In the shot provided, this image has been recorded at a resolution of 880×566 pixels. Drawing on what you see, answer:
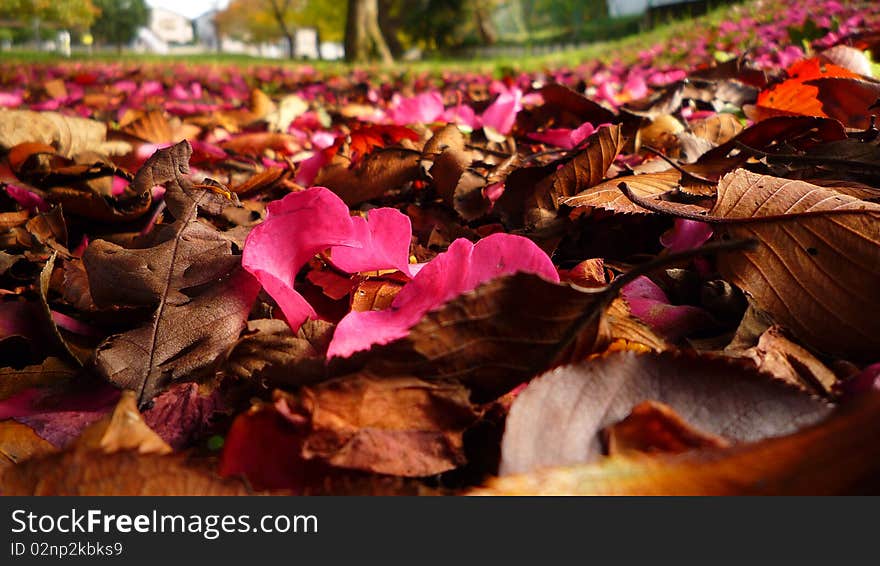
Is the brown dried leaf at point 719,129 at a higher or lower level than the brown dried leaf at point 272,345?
higher

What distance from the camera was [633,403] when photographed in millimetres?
440

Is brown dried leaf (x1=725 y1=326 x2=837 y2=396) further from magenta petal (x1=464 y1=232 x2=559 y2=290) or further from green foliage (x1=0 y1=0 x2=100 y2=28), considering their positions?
green foliage (x1=0 y1=0 x2=100 y2=28)

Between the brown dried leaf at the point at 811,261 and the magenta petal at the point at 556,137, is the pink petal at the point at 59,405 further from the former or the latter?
the magenta petal at the point at 556,137

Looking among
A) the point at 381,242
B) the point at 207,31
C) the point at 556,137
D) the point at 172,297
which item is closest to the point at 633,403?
the point at 381,242

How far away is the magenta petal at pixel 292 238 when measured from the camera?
0.58 m

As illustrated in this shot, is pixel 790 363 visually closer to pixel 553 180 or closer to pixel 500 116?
pixel 553 180

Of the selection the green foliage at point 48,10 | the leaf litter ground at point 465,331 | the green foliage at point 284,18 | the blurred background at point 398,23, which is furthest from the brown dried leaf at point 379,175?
the green foliage at point 284,18

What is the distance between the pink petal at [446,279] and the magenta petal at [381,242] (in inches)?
2.4

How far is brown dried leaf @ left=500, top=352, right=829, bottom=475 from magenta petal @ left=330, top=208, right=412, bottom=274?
207 mm

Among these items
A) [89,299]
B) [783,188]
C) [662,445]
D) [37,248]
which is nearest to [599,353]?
[662,445]

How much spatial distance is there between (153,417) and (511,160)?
0.65m

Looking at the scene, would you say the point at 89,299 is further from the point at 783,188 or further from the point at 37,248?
the point at 783,188

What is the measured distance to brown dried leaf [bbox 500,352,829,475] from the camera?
418mm

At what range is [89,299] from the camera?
73cm
